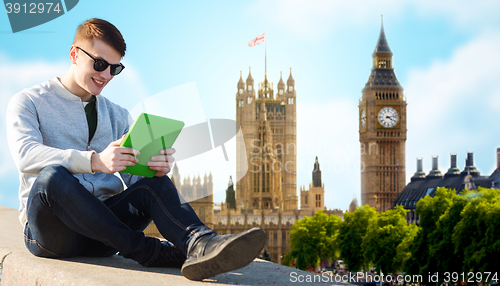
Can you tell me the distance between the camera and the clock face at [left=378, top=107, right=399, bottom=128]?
77.6 metres

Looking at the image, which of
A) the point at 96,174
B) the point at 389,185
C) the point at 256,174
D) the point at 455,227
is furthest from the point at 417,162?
the point at 96,174

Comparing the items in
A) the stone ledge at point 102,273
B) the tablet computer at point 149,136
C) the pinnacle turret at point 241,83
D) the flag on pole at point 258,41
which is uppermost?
the pinnacle turret at point 241,83

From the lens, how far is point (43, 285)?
2.90 meters

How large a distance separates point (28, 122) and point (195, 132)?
100 centimetres

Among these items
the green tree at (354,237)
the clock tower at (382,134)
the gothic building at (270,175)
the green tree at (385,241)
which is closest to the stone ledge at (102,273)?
the green tree at (385,241)

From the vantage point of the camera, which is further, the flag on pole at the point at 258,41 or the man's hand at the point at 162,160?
the flag on pole at the point at 258,41

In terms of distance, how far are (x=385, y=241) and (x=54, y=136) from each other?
2974 centimetres

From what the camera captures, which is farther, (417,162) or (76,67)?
(417,162)

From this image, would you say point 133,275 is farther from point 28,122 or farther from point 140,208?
point 28,122

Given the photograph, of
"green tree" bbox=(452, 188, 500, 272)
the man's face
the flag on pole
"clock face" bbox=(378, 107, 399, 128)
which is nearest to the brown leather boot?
the man's face

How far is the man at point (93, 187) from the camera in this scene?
2.84 m

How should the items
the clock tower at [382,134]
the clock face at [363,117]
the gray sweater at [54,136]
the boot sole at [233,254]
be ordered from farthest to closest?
the clock face at [363,117] → the clock tower at [382,134] → the gray sweater at [54,136] → the boot sole at [233,254]

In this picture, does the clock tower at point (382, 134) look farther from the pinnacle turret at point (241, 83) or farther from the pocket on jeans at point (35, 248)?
the pocket on jeans at point (35, 248)

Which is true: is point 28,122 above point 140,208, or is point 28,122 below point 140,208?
above
